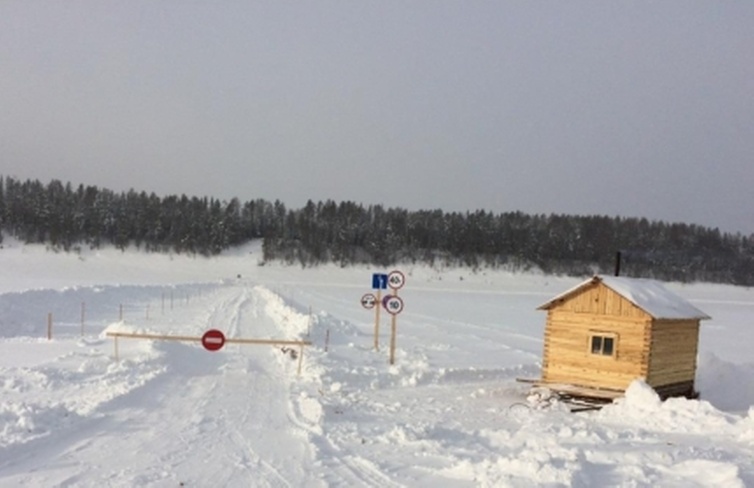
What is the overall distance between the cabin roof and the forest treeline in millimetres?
94500

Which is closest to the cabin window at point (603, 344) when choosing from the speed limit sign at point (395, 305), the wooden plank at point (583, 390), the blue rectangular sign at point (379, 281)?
the wooden plank at point (583, 390)

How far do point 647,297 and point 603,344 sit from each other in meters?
1.69

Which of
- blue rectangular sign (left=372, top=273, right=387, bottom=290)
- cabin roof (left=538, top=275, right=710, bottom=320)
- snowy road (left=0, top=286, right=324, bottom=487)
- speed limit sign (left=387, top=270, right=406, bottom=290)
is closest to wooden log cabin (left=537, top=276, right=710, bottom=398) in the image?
cabin roof (left=538, top=275, right=710, bottom=320)

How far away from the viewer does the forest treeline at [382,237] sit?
4656 inches

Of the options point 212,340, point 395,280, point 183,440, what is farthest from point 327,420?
point 395,280

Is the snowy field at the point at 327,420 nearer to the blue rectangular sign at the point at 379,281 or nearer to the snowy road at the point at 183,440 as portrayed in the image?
the snowy road at the point at 183,440

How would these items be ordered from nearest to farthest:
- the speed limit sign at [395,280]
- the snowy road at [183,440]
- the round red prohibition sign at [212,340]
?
the snowy road at [183,440], the round red prohibition sign at [212,340], the speed limit sign at [395,280]

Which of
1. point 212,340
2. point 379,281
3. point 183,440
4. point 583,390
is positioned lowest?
point 583,390

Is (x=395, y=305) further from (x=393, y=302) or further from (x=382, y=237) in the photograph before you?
(x=382, y=237)

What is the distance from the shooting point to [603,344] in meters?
17.4

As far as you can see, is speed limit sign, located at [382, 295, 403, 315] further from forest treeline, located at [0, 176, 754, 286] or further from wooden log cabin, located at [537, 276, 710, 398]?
forest treeline, located at [0, 176, 754, 286]

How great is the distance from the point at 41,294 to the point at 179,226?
95.3 metres

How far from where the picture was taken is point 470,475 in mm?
9133

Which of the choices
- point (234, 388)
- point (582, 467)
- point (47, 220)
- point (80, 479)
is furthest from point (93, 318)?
point (47, 220)
